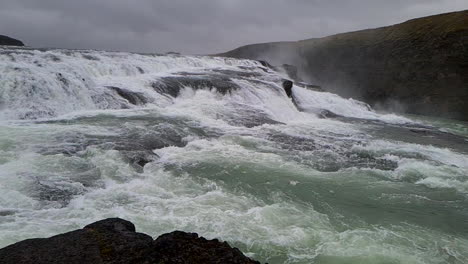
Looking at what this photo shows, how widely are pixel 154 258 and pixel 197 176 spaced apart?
188 inches

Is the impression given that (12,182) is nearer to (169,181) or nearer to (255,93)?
(169,181)

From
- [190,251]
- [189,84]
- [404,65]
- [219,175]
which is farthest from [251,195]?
[404,65]

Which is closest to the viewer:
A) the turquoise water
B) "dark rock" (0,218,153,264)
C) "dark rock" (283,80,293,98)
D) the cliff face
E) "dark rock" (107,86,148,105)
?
"dark rock" (0,218,153,264)

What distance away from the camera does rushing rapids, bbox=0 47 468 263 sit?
5.11 m

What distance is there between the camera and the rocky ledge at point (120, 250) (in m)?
2.73

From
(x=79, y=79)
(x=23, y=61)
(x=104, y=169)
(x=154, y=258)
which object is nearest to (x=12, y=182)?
(x=104, y=169)

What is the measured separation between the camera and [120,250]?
2934mm

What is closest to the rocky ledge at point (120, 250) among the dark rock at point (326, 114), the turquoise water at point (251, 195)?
the turquoise water at point (251, 195)

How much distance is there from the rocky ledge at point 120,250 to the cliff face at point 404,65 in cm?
2986

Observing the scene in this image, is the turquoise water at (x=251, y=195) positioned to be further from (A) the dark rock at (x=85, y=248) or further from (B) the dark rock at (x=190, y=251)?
(B) the dark rock at (x=190, y=251)

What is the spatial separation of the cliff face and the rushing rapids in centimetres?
1636

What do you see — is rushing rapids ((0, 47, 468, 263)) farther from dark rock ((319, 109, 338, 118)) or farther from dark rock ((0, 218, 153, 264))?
dark rock ((319, 109, 338, 118))

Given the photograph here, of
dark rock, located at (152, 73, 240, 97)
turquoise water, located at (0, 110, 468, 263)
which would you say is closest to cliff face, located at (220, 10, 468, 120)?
dark rock, located at (152, 73, 240, 97)

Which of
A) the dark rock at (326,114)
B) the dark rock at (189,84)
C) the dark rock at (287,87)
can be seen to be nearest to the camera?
the dark rock at (189,84)
